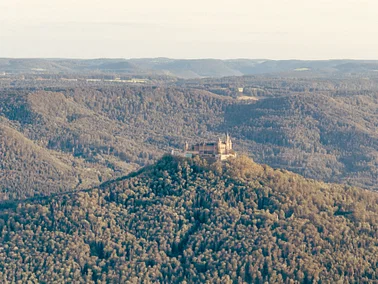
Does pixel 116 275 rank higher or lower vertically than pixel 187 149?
lower

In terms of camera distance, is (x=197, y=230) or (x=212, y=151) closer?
(x=197, y=230)

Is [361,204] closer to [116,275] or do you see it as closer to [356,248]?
[356,248]

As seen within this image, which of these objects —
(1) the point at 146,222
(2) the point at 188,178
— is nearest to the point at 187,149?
(2) the point at 188,178

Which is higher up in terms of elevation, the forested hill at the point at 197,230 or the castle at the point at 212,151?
the castle at the point at 212,151

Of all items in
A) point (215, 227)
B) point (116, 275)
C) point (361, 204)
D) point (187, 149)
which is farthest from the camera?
point (187, 149)

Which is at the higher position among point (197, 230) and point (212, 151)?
point (212, 151)

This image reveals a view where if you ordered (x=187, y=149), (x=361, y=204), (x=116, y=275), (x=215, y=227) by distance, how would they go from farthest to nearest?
(x=187, y=149) → (x=361, y=204) → (x=215, y=227) → (x=116, y=275)

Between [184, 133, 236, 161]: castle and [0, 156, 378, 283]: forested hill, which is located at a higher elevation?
[184, 133, 236, 161]: castle

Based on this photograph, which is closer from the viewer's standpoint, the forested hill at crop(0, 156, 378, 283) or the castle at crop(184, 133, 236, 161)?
the forested hill at crop(0, 156, 378, 283)
